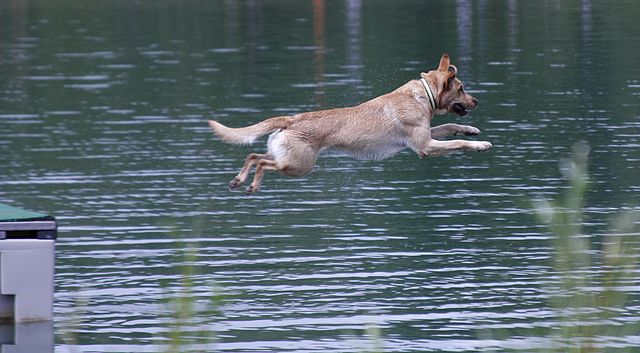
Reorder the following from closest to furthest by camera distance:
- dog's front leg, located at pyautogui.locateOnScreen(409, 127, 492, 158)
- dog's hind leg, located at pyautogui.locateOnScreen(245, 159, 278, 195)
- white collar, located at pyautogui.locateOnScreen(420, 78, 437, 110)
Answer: dog's hind leg, located at pyautogui.locateOnScreen(245, 159, 278, 195) → dog's front leg, located at pyautogui.locateOnScreen(409, 127, 492, 158) → white collar, located at pyautogui.locateOnScreen(420, 78, 437, 110)

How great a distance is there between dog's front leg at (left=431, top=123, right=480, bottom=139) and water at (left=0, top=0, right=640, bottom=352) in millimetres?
1578

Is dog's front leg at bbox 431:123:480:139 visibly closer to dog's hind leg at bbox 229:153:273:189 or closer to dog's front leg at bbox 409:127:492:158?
dog's front leg at bbox 409:127:492:158

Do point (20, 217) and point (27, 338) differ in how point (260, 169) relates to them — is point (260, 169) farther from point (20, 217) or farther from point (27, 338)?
point (27, 338)

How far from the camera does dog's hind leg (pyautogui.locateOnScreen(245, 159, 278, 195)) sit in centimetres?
1298

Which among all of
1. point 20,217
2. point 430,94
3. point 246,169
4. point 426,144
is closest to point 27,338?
point 20,217

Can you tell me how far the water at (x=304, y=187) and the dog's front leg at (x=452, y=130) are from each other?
1578mm

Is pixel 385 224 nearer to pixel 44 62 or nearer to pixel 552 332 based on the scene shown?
pixel 552 332

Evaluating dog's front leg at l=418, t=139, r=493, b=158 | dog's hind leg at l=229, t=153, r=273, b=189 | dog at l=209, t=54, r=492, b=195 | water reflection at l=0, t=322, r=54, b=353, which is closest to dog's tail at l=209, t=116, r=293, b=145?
dog at l=209, t=54, r=492, b=195

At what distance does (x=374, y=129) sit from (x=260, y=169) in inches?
47.5

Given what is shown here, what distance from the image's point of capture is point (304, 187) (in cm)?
2053

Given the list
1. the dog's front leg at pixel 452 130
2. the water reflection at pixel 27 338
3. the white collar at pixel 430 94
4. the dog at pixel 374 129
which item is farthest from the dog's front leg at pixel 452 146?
the water reflection at pixel 27 338

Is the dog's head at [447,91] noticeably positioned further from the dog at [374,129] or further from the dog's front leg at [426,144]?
the dog's front leg at [426,144]

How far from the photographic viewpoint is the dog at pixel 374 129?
43.5ft

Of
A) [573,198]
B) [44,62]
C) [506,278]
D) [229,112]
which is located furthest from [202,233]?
[44,62]
